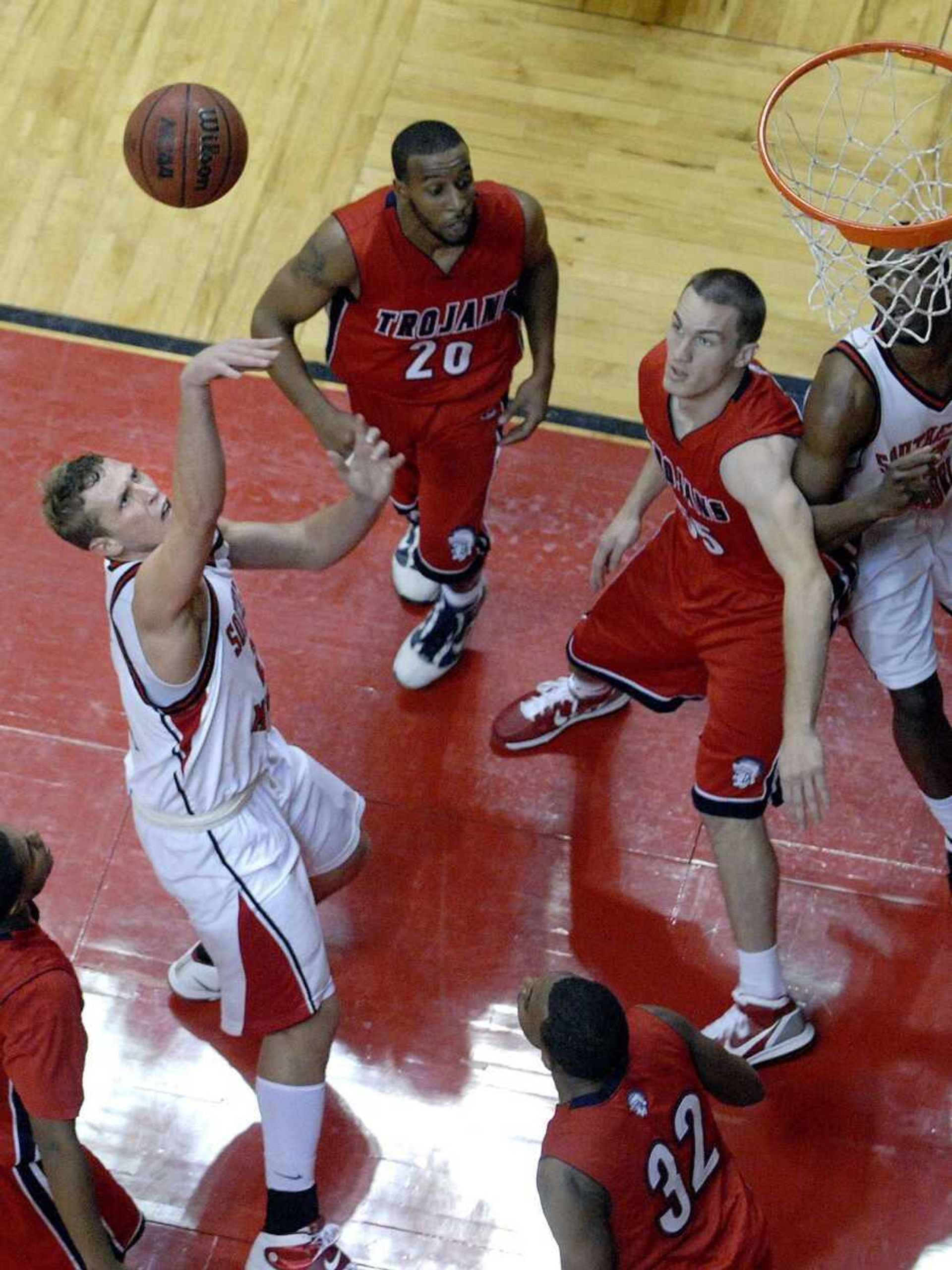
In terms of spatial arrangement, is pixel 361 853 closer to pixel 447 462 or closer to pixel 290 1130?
pixel 290 1130

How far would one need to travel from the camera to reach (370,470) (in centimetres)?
355

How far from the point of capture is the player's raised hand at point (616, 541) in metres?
4.29

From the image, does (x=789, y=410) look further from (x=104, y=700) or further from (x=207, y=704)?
(x=104, y=700)


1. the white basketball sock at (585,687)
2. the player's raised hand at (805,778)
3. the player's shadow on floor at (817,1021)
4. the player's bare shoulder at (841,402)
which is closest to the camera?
the player's raised hand at (805,778)

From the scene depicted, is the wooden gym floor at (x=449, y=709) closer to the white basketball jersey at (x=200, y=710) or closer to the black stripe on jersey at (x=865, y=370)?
the white basketball jersey at (x=200, y=710)

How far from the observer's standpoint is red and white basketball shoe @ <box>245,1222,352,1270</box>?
363cm

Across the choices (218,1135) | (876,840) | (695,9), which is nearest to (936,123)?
(695,9)

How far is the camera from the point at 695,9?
6.54 m

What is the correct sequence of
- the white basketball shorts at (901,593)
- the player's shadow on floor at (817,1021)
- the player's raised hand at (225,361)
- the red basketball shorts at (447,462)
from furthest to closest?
the red basketball shorts at (447,462)
the white basketball shorts at (901,593)
the player's shadow on floor at (817,1021)
the player's raised hand at (225,361)

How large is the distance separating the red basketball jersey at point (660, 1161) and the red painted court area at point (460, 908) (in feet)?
2.27

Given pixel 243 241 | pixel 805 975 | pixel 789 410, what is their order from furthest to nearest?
pixel 243 241
pixel 805 975
pixel 789 410

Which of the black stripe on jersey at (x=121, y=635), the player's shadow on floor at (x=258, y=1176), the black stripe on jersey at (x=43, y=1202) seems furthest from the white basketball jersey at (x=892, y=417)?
the black stripe on jersey at (x=43, y=1202)

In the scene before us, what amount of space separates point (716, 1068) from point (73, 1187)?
1304mm

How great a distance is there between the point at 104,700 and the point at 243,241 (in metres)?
2.02
